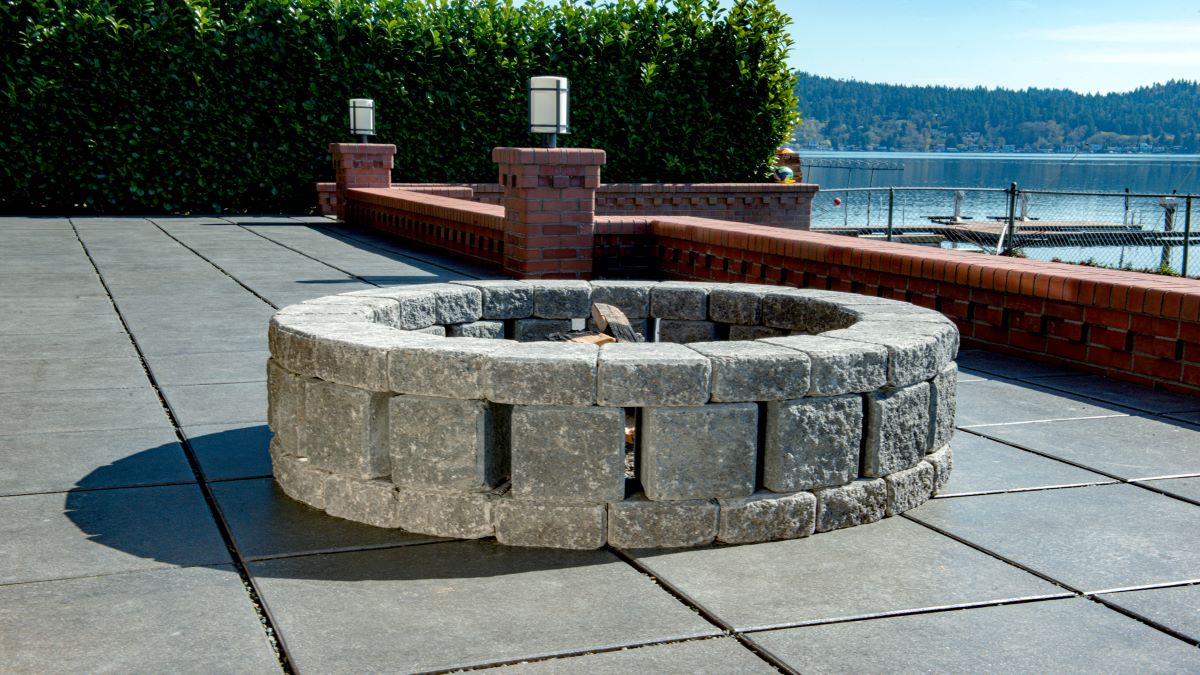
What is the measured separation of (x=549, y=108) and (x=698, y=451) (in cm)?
746

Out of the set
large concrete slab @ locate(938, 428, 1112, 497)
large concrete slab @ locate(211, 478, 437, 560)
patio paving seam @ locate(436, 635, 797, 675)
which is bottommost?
large concrete slab @ locate(211, 478, 437, 560)

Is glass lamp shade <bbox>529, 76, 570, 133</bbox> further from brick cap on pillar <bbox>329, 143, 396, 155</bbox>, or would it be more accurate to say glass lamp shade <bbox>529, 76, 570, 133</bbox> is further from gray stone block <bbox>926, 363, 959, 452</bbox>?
gray stone block <bbox>926, 363, 959, 452</bbox>

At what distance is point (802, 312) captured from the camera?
5.43 meters

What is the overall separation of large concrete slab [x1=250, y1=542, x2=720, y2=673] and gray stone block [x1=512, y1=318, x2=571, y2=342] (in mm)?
2126

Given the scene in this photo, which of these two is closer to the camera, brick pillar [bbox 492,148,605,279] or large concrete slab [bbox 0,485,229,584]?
large concrete slab [bbox 0,485,229,584]

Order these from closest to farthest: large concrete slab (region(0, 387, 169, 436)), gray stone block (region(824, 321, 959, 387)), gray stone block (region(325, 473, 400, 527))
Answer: gray stone block (region(325, 473, 400, 527))
gray stone block (region(824, 321, 959, 387))
large concrete slab (region(0, 387, 169, 436))

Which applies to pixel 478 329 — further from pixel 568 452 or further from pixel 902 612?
pixel 902 612

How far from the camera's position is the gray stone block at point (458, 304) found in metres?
5.38

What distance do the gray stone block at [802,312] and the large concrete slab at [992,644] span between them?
211cm

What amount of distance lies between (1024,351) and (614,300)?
267cm

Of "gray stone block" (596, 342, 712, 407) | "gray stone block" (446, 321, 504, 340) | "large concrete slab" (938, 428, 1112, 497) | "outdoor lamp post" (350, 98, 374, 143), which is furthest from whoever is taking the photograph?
"outdoor lamp post" (350, 98, 374, 143)

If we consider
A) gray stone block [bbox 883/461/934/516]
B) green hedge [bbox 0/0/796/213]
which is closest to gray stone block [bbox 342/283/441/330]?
gray stone block [bbox 883/461/934/516]

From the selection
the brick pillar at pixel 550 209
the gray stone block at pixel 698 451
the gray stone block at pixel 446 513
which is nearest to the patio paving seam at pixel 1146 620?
the gray stone block at pixel 698 451

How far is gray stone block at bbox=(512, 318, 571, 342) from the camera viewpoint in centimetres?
576
